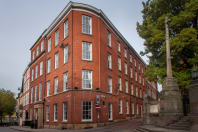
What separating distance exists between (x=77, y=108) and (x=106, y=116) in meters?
4.55

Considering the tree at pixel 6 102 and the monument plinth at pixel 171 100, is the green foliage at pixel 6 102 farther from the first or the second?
the monument plinth at pixel 171 100

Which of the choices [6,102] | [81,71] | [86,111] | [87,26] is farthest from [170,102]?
[6,102]

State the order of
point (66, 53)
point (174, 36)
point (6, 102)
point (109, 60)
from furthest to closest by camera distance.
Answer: point (6, 102) → point (109, 60) → point (66, 53) → point (174, 36)

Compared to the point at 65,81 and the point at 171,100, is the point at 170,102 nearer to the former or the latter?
the point at 171,100

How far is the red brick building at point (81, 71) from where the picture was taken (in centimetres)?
2378

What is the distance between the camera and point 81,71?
24.5 metres

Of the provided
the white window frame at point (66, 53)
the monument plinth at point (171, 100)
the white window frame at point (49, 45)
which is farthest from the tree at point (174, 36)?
the white window frame at point (49, 45)

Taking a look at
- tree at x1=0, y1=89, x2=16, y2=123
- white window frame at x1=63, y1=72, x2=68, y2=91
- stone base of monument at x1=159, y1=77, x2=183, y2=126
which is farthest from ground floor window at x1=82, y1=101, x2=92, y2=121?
tree at x1=0, y1=89, x2=16, y2=123

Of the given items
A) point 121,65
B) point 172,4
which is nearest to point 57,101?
point 121,65

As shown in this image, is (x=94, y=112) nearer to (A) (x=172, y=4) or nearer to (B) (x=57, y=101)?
(B) (x=57, y=101)

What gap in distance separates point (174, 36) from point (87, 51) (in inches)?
416

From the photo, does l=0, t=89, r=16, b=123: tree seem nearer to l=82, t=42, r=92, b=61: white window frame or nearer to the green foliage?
the green foliage

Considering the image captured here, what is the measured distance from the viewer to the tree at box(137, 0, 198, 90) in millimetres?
16969

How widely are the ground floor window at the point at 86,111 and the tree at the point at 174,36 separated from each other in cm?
800
